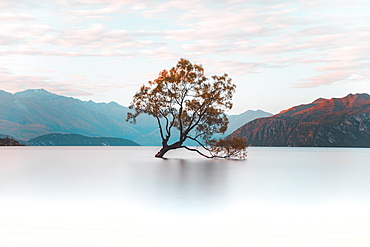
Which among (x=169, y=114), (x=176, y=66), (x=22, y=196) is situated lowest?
(x=22, y=196)

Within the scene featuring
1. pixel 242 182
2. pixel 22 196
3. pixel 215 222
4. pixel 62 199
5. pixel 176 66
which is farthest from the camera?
pixel 176 66

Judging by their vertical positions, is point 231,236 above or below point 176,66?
below

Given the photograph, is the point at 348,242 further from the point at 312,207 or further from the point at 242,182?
the point at 242,182

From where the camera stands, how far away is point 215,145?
5741cm

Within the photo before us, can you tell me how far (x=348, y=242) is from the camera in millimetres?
11016

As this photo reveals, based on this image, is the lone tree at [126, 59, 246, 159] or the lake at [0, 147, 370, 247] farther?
the lone tree at [126, 59, 246, 159]

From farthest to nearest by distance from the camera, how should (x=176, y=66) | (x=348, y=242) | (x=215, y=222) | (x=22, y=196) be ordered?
(x=176, y=66)
(x=22, y=196)
(x=215, y=222)
(x=348, y=242)

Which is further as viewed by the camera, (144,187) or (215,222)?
(144,187)

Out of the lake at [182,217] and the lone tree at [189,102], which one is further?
the lone tree at [189,102]

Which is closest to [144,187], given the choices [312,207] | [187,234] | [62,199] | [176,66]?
[62,199]

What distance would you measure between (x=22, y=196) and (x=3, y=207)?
155 inches

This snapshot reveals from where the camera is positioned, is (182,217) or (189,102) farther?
(189,102)

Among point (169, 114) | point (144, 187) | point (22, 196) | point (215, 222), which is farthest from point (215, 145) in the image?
point (215, 222)

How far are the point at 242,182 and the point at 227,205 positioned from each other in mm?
10698
